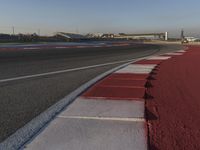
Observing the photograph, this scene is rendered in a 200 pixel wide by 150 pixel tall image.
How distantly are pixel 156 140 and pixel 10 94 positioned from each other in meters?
4.11

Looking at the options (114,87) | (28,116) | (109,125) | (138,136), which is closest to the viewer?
(138,136)

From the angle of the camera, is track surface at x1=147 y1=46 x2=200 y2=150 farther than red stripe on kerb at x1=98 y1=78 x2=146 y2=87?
No

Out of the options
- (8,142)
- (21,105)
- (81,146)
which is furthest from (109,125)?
(21,105)

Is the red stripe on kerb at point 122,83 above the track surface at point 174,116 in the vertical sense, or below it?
above

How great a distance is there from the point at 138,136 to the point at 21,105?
2.73 m

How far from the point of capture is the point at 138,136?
3.97 meters

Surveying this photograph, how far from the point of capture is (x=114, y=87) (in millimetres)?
7773

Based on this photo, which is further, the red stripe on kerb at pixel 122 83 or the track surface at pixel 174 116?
the red stripe on kerb at pixel 122 83

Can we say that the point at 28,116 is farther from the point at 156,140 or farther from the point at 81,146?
the point at 156,140

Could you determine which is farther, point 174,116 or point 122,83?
point 122,83

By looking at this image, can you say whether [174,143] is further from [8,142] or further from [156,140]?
[8,142]

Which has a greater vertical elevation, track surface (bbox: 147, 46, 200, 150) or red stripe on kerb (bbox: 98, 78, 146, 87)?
red stripe on kerb (bbox: 98, 78, 146, 87)

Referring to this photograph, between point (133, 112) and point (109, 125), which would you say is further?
point (133, 112)

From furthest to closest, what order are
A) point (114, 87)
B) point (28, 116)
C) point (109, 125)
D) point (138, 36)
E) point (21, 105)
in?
point (138, 36)
point (114, 87)
point (21, 105)
point (28, 116)
point (109, 125)
